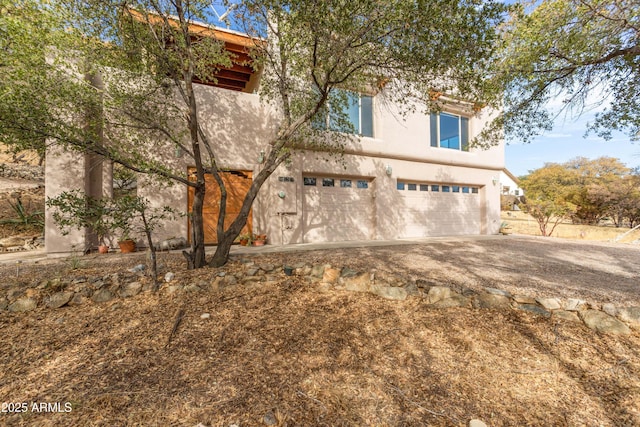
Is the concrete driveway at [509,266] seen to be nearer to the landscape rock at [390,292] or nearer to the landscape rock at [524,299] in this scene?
the landscape rock at [524,299]

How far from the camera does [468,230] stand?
1018cm

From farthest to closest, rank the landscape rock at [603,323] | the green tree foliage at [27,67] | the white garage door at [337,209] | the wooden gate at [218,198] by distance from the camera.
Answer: the white garage door at [337,209], the wooden gate at [218,198], the green tree foliage at [27,67], the landscape rock at [603,323]

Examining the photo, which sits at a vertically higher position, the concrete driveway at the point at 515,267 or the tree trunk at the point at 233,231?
the tree trunk at the point at 233,231

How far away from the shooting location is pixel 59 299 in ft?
10.2

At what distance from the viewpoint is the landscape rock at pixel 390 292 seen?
10.8 ft

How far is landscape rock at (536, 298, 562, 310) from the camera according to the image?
9.17 ft

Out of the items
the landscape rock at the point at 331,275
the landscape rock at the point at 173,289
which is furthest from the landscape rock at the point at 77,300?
the landscape rock at the point at 331,275

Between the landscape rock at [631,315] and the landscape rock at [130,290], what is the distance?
552 cm

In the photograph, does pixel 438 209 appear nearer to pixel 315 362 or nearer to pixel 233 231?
pixel 233 231

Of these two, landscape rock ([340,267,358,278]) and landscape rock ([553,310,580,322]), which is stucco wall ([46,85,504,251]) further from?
landscape rock ([553,310,580,322])

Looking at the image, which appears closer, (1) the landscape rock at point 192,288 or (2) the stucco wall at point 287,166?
(1) the landscape rock at point 192,288

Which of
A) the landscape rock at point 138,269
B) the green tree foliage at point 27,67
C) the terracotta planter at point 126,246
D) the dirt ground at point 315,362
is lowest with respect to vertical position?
the dirt ground at point 315,362

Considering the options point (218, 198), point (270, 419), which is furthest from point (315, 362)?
point (218, 198)

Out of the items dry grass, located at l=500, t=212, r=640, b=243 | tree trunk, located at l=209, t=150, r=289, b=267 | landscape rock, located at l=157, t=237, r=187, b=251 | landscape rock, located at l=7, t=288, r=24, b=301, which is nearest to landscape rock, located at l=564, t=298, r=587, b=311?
tree trunk, located at l=209, t=150, r=289, b=267
